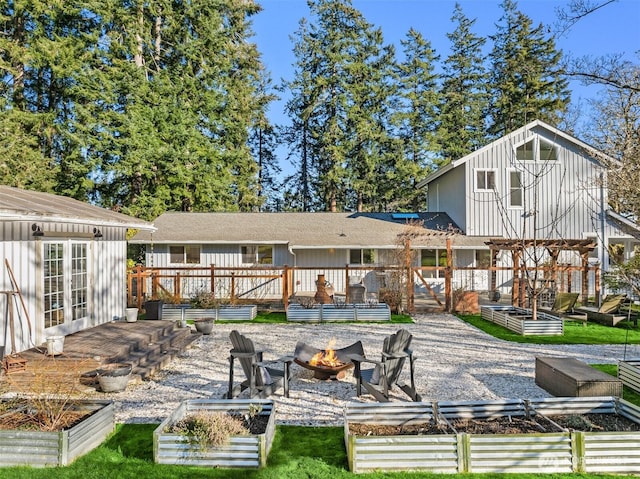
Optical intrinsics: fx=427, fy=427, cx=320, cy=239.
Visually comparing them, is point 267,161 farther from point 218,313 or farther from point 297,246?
point 218,313

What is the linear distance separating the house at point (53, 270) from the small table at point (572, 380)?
8516mm

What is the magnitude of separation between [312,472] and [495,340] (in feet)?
25.9

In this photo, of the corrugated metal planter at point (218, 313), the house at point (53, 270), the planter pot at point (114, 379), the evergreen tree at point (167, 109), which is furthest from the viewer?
the evergreen tree at point (167, 109)

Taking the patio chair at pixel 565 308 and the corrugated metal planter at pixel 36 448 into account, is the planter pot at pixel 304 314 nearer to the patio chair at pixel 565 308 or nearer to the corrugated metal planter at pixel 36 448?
the patio chair at pixel 565 308

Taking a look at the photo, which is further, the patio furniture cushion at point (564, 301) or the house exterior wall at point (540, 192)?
the house exterior wall at point (540, 192)

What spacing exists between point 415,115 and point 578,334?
24.1 meters

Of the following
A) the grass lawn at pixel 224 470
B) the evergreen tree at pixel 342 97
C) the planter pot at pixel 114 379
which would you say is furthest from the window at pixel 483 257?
the planter pot at pixel 114 379

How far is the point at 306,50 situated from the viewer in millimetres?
33062

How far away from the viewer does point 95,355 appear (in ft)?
24.6

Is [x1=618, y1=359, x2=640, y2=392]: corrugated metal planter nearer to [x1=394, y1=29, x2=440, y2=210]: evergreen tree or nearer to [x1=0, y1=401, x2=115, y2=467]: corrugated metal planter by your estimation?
[x1=0, y1=401, x2=115, y2=467]: corrugated metal planter

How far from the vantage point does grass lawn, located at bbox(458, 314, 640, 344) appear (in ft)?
34.8

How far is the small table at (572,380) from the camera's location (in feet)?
19.9

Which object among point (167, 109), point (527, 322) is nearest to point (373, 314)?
point (527, 322)

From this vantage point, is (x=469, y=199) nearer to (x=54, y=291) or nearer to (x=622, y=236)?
(x=622, y=236)
